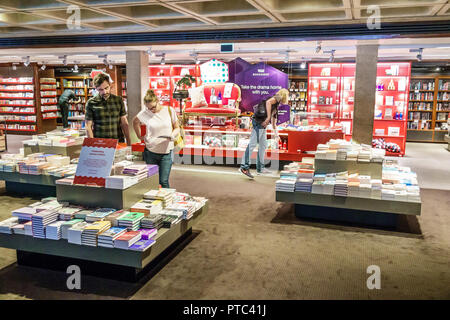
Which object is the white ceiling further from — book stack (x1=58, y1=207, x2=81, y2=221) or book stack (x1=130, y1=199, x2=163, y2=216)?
book stack (x1=58, y1=207, x2=81, y2=221)

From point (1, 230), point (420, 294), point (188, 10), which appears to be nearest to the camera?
point (420, 294)

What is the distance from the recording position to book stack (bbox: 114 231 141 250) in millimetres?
3195

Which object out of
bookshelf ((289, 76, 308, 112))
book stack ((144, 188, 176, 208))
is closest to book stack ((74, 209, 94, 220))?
book stack ((144, 188, 176, 208))

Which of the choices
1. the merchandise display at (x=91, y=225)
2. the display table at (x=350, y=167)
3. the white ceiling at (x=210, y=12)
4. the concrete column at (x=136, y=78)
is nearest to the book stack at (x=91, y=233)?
the merchandise display at (x=91, y=225)

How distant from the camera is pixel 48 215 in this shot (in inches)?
135

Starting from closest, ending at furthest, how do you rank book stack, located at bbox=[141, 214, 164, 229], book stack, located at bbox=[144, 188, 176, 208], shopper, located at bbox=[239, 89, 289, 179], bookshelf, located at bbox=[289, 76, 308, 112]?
book stack, located at bbox=[141, 214, 164, 229] < book stack, located at bbox=[144, 188, 176, 208] < shopper, located at bbox=[239, 89, 289, 179] < bookshelf, located at bbox=[289, 76, 308, 112]

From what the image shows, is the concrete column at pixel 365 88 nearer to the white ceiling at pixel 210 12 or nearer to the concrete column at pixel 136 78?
the white ceiling at pixel 210 12

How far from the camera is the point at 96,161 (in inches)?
141

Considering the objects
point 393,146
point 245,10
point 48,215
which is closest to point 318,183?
point 245,10

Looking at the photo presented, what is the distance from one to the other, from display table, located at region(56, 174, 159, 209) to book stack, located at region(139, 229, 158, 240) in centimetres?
35

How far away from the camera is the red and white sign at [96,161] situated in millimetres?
3527

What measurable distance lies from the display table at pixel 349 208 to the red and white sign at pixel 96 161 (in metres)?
2.36

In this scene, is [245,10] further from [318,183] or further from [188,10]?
[318,183]
